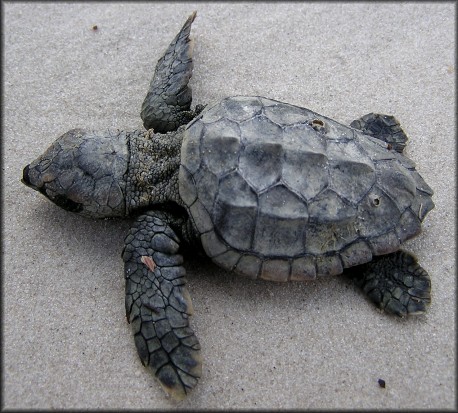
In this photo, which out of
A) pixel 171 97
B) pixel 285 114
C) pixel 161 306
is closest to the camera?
pixel 161 306

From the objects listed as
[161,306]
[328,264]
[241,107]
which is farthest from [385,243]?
[161,306]

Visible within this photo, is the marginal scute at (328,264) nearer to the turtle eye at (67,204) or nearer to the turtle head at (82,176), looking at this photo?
the turtle head at (82,176)

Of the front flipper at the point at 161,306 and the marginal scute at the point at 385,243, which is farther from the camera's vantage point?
the marginal scute at the point at 385,243

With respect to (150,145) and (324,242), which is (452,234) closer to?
(324,242)

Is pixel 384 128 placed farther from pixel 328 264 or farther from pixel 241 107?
pixel 328 264

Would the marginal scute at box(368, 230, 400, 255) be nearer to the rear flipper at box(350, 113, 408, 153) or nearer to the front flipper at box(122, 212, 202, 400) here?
the rear flipper at box(350, 113, 408, 153)

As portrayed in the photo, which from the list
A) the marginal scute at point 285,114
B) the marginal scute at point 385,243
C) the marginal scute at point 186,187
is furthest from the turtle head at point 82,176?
the marginal scute at point 385,243
